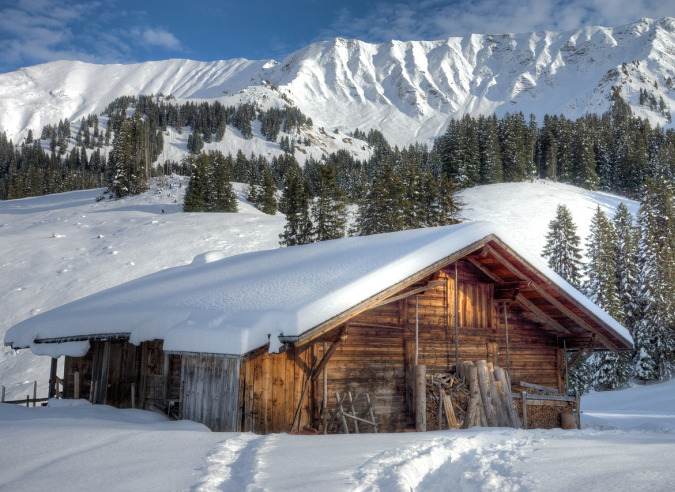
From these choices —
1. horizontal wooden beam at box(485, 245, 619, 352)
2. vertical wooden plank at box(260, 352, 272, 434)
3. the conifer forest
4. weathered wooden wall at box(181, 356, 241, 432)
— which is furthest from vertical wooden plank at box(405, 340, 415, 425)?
the conifer forest

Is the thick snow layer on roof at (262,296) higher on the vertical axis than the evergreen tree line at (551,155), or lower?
lower

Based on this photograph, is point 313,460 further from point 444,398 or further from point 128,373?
point 128,373

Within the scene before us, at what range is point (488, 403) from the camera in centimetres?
1259

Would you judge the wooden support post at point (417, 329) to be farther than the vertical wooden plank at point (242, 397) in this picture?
Yes

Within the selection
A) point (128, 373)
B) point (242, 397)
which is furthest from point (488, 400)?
point (128, 373)

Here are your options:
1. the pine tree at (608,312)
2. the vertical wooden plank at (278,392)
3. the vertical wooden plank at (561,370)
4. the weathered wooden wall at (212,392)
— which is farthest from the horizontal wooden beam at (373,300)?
the pine tree at (608,312)

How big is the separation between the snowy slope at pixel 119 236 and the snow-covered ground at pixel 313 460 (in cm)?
1928

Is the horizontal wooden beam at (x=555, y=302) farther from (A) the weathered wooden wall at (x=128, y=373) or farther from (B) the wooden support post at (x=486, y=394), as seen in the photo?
(A) the weathered wooden wall at (x=128, y=373)

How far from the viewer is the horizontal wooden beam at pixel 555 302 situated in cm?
1409

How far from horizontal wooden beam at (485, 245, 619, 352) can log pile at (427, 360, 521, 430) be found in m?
2.73

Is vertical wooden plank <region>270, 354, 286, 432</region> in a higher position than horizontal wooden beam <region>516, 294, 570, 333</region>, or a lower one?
lower

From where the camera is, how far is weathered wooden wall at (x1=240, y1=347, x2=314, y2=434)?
11.0 metres

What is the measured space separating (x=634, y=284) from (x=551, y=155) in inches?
1966

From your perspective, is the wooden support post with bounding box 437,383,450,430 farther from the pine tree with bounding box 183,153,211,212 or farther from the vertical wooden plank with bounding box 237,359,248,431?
the pine tree with bounding box 183,153,211,212
